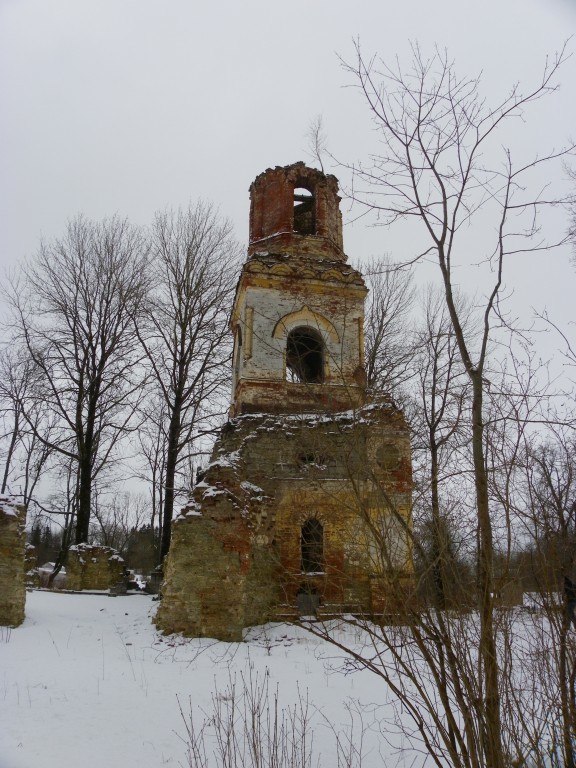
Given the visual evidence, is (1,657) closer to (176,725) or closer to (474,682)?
(176,725)

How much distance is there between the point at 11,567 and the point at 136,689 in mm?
4617

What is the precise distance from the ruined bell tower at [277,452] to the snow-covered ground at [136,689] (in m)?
0.75

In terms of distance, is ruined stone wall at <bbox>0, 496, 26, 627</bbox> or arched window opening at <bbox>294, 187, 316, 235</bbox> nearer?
ruined stone wall at <bbox>0, 496, 26, 627</bbox>

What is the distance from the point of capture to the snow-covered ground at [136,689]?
484 cm

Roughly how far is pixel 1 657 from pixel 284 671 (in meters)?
3.88

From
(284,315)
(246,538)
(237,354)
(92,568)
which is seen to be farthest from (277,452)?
(92,568)

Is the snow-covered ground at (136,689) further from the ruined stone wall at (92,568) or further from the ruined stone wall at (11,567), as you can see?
the ruined stone wall at (92,568)

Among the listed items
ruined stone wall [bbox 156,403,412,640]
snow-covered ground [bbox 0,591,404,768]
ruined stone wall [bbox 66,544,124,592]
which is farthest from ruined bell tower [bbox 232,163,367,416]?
ruined stone wall [bbox 66,544,124,592]

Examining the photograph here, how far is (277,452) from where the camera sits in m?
12.9

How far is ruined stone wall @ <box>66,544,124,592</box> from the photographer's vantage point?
16.7 m

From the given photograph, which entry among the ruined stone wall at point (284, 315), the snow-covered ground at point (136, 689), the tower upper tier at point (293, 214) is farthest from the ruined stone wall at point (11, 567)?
the tower upper tier at point (293, 214)

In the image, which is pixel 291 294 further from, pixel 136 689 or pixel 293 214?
pixel 136 689

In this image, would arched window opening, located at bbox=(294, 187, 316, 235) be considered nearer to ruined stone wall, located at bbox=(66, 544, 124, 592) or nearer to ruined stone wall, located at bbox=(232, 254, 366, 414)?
ruined stone wall, located at bbox=(232, 254, 366, 414)

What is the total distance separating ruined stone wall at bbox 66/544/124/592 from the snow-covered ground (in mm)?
5537
